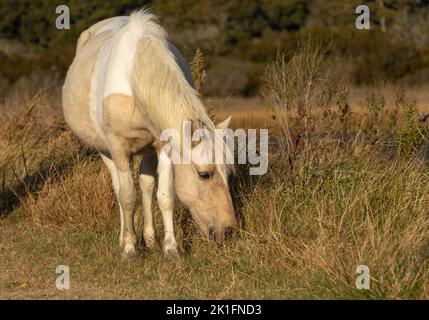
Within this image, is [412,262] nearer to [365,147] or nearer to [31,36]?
[365,147]

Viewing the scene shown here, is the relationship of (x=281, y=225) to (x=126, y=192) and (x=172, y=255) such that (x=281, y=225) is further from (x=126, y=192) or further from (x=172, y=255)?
(x=126, y=192)

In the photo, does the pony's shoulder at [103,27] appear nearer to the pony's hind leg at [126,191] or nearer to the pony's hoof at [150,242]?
the pony's hind leg at [126,191]

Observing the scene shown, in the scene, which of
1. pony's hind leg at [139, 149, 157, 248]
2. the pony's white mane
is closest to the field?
pony's hind leg at [139, 149, 157, 248]

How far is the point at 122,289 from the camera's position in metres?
5.84

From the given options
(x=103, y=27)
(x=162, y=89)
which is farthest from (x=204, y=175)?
(x=103, y=27)

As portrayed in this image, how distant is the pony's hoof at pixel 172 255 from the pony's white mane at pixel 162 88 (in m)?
1.03

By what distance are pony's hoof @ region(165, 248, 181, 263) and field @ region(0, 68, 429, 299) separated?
83mm

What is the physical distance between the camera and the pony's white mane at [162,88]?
238 inches

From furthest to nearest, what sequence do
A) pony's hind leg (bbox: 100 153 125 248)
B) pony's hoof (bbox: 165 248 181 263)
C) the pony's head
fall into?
1. pony's hind leg (bbox: 100 153 125 248)
2. pony's hoof (bbox: 165 248 181 263)
3. the pony's head

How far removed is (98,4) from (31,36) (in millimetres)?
2847

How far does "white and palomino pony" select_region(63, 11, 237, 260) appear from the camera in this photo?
609 centimetres

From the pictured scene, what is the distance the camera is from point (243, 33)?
33.3 meters

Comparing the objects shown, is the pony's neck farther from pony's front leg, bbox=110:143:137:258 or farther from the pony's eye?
pony's front leg, bbox=110:143:137:258

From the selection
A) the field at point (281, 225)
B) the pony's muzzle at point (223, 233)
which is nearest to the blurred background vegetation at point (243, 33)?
the field at point (281, 225)
